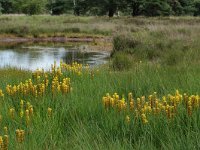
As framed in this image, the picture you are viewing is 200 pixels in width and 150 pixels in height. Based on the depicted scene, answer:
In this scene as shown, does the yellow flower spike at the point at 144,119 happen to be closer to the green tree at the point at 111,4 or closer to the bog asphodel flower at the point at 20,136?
the bog asphodel flower at the point at 20,136

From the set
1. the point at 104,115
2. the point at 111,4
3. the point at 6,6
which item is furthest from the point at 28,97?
the point at 6,6

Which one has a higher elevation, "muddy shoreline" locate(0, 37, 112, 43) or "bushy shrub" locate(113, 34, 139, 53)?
"bushy shrub" locate(113, 34, 139, 53)

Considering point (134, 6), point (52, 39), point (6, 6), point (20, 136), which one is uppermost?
point (20, 136)

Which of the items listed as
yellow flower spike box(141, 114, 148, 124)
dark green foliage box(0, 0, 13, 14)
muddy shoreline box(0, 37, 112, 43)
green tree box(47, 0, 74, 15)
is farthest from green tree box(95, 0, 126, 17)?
yellow flower spike box(141, 114, 148, 124)

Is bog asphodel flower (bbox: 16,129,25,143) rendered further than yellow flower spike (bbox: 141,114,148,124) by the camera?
No

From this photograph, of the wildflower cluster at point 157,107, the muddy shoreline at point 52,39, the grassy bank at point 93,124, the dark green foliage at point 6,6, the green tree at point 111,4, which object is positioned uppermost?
the wildflower cluster at point 157,107

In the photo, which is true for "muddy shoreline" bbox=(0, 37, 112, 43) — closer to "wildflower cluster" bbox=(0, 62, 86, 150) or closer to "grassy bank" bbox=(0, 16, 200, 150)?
"grassy bank" bbox=(0, 16, 200, 150)

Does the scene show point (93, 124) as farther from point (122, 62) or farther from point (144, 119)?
point (122, 62)

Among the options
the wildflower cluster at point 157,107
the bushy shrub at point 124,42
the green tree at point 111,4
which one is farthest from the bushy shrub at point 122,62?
the green tree at point 111,4

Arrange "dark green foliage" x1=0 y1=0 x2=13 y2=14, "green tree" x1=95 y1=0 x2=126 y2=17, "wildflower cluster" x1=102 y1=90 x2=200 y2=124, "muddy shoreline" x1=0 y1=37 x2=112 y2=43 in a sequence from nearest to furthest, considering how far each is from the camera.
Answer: "wildflower cluster" x1=102 y1=90 x2=200 y2=124
"muddy shoreline" x1=0 y1=37 x2=112 y2=43
"green tree" x1=95 y1=0 x2=126 y2=17
"dark green foliage" x1=0 y1=0 x2=13 y2=14

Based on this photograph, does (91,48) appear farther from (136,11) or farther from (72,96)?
(136,11)

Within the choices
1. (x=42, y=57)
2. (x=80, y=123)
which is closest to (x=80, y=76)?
(x=80, y=123)

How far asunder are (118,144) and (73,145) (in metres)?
0.58

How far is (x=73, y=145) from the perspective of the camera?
453 cm
